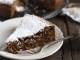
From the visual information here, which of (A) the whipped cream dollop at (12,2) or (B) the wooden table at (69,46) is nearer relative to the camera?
(B) the wooden table at (69,46)

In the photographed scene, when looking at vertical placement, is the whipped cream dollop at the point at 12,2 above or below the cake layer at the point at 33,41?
above

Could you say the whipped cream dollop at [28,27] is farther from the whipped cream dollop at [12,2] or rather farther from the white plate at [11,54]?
the whipped cream dollop at [12,2]

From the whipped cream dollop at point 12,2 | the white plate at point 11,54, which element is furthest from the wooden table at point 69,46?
the whipped cream dollop at point 12,2

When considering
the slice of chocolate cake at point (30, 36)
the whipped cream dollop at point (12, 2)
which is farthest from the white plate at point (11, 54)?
the whipped cream dollop at point (12, 2)

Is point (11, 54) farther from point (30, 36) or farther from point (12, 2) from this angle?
point (12, 2)

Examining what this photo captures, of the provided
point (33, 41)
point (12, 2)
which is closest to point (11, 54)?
point (33, 41)

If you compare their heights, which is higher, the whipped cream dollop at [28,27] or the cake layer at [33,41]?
the whipped cream dollop at [28,27]

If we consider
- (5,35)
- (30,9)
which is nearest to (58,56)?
(5,35)

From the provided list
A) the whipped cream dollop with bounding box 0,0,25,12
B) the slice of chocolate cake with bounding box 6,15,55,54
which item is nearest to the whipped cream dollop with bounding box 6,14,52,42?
the slice of chocolate cake with bounding box 6,15,55,54

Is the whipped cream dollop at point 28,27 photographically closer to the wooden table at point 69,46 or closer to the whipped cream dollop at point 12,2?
the wooden table at point 69,46

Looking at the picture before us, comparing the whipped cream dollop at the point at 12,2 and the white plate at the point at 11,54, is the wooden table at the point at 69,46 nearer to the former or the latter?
the white plate at the point at 11,54
